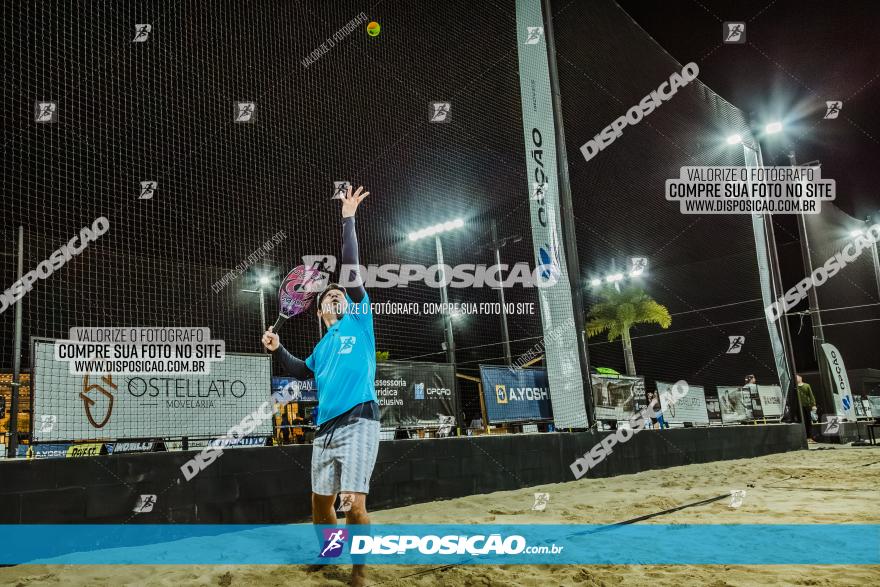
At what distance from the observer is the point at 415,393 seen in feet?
19.4

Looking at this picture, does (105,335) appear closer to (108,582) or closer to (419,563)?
(108,582)

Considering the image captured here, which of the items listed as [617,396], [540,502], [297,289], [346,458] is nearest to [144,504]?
[297,289]

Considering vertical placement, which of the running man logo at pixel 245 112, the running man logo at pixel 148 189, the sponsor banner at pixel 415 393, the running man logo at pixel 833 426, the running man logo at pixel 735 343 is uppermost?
the running man logo at pixel 245 112

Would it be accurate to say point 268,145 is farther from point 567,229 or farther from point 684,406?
point 684,406

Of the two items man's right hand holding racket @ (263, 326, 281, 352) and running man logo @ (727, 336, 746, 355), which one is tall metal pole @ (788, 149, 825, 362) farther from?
man's right hand holding racket @ (263, 326, 281, 352)

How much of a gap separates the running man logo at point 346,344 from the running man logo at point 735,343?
13498 millimetres

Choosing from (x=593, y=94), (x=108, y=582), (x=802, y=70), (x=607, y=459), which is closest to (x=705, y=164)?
(x=802, y=70)

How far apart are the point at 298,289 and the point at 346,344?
937 mm

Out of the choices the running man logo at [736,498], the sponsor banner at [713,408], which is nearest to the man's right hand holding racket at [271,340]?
the running man logo at [736,498]

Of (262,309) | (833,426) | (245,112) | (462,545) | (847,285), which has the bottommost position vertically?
(833,426)

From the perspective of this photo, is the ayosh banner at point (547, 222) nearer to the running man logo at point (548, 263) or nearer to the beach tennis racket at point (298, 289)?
the running man logo at point (548, 263)

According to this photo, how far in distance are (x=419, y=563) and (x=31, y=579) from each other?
6.52 ft

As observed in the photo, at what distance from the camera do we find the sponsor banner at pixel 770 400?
11.4 metres

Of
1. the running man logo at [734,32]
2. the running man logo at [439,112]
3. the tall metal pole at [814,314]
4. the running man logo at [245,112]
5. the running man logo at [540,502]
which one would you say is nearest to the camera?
the running man logo at [540,502]
